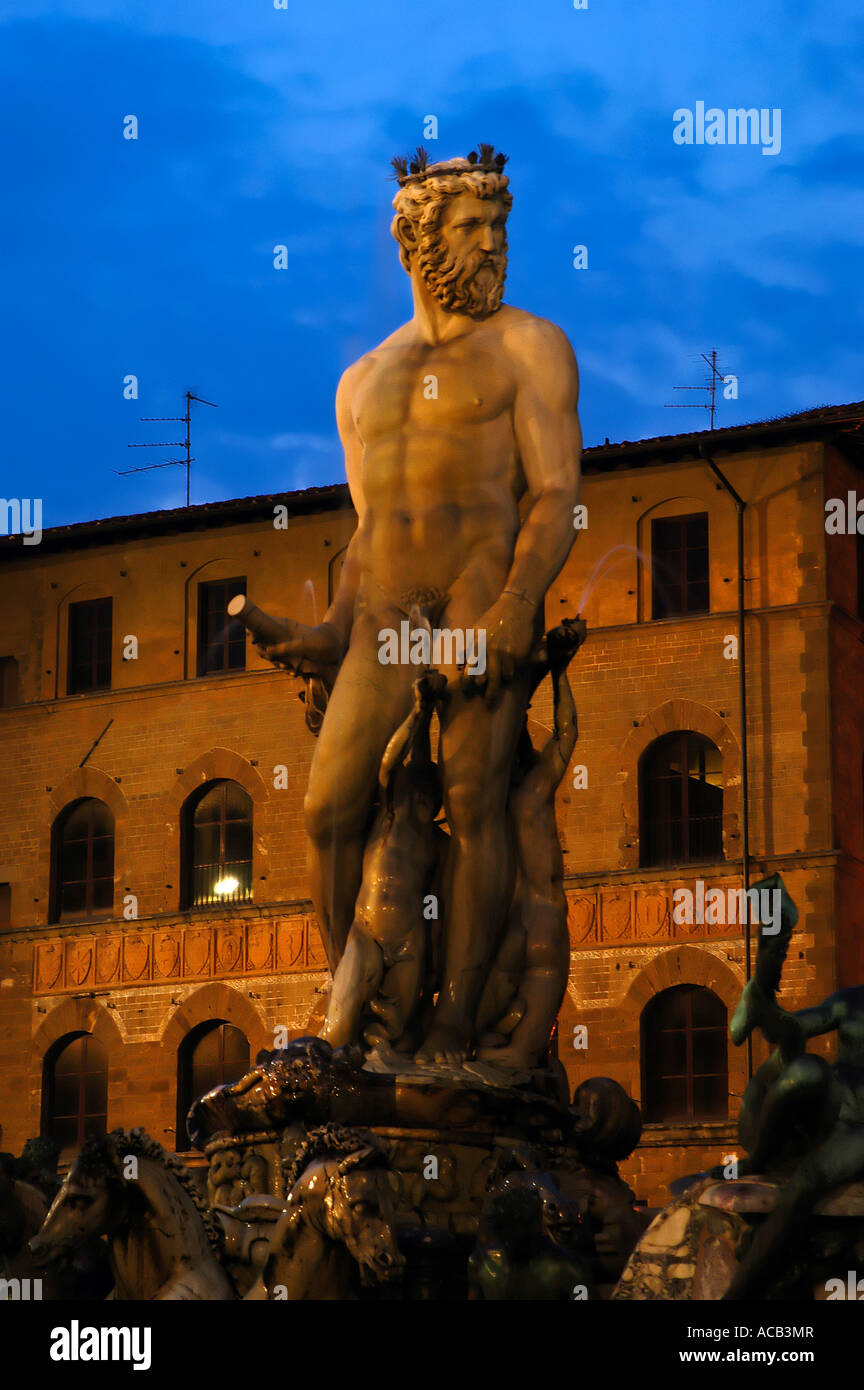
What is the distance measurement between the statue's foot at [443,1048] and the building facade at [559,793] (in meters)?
25.2

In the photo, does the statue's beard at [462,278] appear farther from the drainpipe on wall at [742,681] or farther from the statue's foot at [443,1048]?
the drainpipe on wall at [742,681]

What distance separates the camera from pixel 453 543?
1119 centimetres

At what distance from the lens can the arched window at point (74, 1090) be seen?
135ft

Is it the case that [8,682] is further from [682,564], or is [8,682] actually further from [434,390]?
[434,390]

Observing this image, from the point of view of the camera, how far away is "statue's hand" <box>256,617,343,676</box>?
11.3 metres

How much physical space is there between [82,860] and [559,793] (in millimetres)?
8165

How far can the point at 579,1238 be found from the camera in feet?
29.6

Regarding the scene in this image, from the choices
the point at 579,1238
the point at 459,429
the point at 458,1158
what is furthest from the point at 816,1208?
the point at 459,429

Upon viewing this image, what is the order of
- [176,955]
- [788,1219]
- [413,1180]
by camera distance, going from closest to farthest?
1. [788,1219]
2. [413,1180]
3. [176,955]

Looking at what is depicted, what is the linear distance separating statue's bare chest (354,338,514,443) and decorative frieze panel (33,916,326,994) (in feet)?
93.6

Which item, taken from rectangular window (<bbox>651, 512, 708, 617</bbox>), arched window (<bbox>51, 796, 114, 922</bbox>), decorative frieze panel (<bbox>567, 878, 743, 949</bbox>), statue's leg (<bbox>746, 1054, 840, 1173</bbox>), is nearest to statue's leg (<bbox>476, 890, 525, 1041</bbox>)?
statue's leg (<bbox>746, 1054, 840, 1173</bbox>)

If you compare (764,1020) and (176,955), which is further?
(176,955)

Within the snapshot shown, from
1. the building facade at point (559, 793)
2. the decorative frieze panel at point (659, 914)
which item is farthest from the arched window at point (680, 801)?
the decorative frieze panel at point (659, 914)

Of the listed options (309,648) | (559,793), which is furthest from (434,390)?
(559,793)
